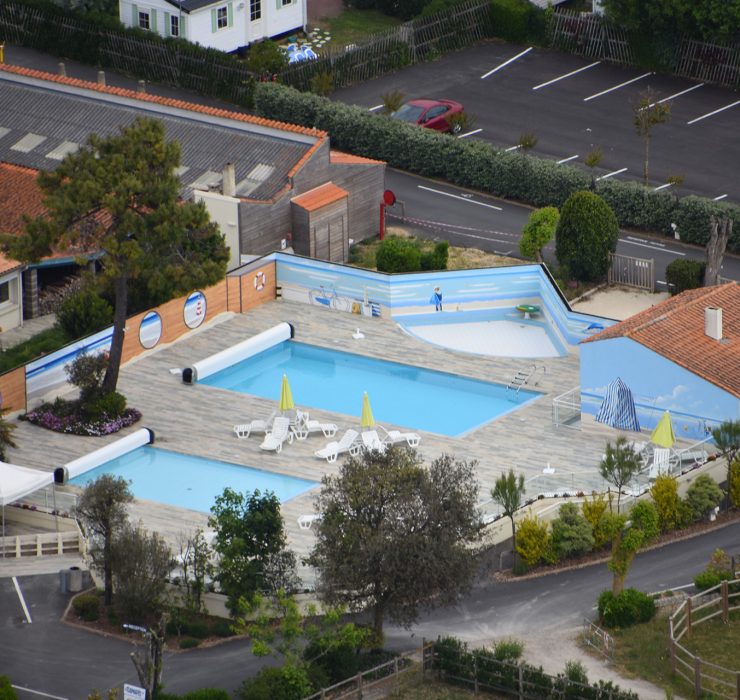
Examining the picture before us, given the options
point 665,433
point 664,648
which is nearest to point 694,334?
point 665,433

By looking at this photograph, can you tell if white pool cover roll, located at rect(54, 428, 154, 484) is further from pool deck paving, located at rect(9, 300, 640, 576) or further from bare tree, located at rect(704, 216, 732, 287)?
bare tree, located at rect(704, 216, 732, 287)

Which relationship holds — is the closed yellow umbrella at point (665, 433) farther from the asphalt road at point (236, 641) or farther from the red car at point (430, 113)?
the red car at point (430, 113)

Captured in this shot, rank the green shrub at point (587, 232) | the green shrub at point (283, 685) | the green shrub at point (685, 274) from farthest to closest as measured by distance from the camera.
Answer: the green shrub at point (587, 232)
the green shrub at point (685, 274)
the green shrub at point (283, 685)

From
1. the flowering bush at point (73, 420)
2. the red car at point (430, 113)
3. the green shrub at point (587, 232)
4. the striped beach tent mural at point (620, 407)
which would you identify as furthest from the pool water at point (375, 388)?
the red car at point (430, 113)

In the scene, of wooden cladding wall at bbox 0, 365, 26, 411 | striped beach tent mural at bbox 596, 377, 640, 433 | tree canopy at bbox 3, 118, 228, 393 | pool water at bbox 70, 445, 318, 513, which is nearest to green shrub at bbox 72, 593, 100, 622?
pool water at bbox 70, 445, 318, 513

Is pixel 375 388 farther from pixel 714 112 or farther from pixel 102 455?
pixel 714 112

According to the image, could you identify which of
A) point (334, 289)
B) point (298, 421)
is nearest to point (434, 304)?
point (334, 289)
